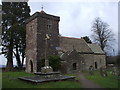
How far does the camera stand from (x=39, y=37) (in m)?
23.6

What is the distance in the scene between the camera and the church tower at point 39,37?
2314cm

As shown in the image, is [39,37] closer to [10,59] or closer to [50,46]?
[50,46]

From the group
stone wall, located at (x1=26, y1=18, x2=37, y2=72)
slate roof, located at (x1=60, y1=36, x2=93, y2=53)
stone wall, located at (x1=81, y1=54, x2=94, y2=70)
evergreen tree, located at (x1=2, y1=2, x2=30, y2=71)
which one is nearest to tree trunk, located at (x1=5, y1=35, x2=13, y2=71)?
evergreen tree, located at (x1=2, y1=2, x2=30, y2=71)

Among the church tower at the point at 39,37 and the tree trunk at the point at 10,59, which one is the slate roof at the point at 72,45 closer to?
the church tower at the point at 39,37

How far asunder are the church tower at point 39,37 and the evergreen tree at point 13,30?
5637 millimetres

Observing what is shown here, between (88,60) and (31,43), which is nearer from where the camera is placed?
(31,43)

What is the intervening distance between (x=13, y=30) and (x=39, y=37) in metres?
9.73

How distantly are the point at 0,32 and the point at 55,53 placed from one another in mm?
14629

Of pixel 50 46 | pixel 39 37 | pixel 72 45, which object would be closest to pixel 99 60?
pixel 72 45

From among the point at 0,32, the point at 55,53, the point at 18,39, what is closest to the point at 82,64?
the point at 55,53

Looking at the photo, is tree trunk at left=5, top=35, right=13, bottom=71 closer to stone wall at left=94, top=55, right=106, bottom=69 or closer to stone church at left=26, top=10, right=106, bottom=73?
stone church at left=26, top=10, right=106, bottom=73

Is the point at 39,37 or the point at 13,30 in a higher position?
the point at 13,30

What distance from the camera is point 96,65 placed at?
101 ft

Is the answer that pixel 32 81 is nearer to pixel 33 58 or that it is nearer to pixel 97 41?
pixel 33 58
